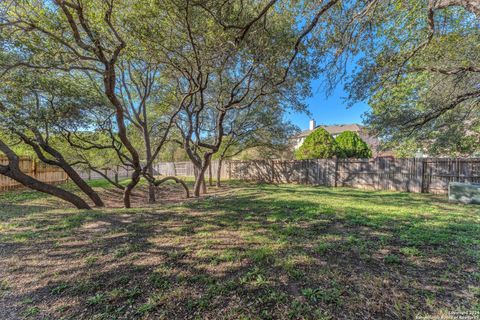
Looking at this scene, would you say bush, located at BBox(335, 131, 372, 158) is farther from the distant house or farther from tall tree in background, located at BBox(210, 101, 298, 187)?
tall tree in background, located at BBox(210, 101, 298, 187)

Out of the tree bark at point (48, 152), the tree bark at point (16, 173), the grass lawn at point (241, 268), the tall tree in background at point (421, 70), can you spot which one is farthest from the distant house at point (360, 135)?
the tree bark at point (16, 173)

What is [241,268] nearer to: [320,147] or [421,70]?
[421,70]

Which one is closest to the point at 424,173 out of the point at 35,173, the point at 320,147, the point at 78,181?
the point at 320,147

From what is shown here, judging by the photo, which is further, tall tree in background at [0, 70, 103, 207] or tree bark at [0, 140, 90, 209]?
tall tree in background at [0, 70, 103, 207]

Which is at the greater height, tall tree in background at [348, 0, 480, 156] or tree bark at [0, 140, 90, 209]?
tall tree in background at [348, 0, 480, 156]

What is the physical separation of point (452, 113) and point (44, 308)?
420 inches

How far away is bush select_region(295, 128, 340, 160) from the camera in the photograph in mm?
12523

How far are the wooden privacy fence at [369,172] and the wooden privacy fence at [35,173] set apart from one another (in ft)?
34.8

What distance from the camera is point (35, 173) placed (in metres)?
10.6

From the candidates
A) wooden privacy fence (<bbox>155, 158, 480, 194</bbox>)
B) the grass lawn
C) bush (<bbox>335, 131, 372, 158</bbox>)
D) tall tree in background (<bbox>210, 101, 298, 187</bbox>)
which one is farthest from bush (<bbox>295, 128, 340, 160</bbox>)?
the grass lawn

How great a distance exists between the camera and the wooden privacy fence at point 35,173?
8.94m

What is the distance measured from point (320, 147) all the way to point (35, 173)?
15838 millimetres

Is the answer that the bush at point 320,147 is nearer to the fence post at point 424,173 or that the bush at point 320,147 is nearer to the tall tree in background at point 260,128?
the tall tree in background at point 260,128

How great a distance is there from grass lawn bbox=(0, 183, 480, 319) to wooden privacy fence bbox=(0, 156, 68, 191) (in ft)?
23.7
